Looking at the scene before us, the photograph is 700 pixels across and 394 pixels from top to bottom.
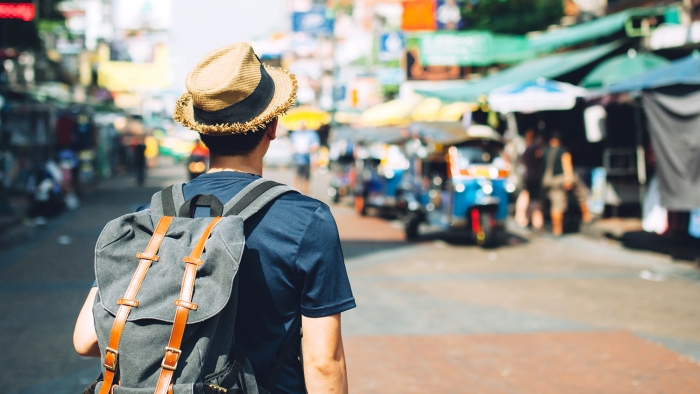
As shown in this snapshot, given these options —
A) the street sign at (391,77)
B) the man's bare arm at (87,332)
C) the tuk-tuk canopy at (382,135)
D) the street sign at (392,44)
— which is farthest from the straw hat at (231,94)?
the street sign at (391,77)

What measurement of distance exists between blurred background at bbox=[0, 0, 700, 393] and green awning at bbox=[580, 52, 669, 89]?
55 mm

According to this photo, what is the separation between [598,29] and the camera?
16094 millimetres

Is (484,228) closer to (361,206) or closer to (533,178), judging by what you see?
(533,178)

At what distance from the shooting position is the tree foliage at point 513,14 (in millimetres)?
22094

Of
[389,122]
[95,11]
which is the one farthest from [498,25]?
[95,11]

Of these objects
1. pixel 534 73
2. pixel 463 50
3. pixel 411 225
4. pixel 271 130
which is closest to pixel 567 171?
pixel 411 225

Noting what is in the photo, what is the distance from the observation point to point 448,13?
82.7 feet

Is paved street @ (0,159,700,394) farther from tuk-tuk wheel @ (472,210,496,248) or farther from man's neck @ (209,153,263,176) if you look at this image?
man's neck @ (209,153,263,176)

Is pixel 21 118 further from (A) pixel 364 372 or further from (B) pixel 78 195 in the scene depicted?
(A) pixel 364 372

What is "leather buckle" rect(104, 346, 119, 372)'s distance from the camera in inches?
73.6

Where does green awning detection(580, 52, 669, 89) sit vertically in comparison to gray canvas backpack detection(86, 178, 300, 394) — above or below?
above

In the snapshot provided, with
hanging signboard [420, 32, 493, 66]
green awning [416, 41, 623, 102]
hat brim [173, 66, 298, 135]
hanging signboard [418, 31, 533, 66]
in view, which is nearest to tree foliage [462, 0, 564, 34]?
hanging signboard [418, 31, 533, 66]

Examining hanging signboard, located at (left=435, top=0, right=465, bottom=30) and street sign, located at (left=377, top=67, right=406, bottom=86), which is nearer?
hanging signboard, located at (left=435, top=0, right=465, bottom=30)

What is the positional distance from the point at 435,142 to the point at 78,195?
1419cm
